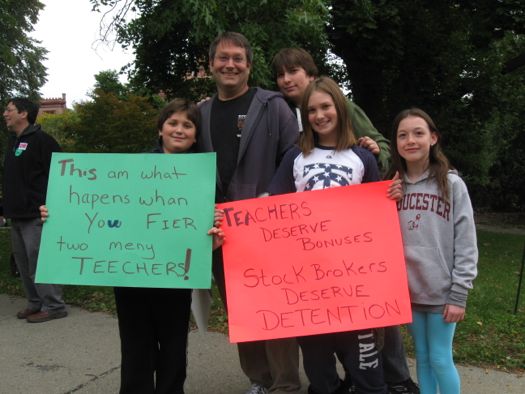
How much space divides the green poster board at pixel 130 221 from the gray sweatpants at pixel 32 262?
2.39m

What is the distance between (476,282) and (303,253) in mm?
4585

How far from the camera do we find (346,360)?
2490 mm

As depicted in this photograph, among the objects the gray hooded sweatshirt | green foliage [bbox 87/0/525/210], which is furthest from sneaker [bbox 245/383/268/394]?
green foliage [bbox 87/0/525/210]

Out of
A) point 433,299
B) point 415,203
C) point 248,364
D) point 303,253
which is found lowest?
point 248,364

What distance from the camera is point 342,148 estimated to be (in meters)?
2.58

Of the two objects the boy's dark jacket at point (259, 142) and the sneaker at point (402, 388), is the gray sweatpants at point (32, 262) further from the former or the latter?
the sneaker at point (402, 388)

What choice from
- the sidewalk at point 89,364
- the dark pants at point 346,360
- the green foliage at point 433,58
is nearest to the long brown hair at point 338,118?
the dark pants at point 346,360

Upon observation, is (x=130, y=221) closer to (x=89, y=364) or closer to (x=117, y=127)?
(x=89, y=364)

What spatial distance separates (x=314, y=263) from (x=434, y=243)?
0.56m

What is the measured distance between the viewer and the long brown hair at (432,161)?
2424 millimetres

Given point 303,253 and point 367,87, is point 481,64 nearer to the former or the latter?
point 367,87

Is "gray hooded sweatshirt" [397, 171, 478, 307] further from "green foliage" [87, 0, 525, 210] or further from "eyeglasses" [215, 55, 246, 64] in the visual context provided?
"green foliage" [87, 0, 525, 210]

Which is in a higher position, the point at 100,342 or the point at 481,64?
the point at 481,64

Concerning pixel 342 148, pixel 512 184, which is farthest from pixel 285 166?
pixel 512 184
